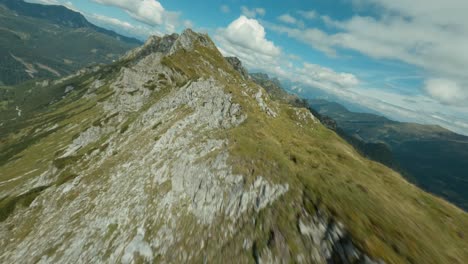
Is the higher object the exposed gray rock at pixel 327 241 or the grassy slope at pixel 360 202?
the grassy slope at pixel 360 202

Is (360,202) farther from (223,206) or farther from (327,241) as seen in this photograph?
(223,206)

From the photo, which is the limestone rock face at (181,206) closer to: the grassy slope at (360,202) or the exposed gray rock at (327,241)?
the exposed gray rock at (327,241)

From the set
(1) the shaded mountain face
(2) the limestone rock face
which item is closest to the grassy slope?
(1) the shaded mountain face

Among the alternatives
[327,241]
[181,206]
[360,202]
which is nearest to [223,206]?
[181,206]

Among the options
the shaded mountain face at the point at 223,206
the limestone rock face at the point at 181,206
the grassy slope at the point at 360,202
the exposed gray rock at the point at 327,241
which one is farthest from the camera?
the limestone rock face at the point at 181,206

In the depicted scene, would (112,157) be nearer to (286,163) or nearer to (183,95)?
(183,95)

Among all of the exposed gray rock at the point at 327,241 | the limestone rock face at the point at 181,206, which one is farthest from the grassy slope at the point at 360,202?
the exposed gray rock at the point at 327,241
